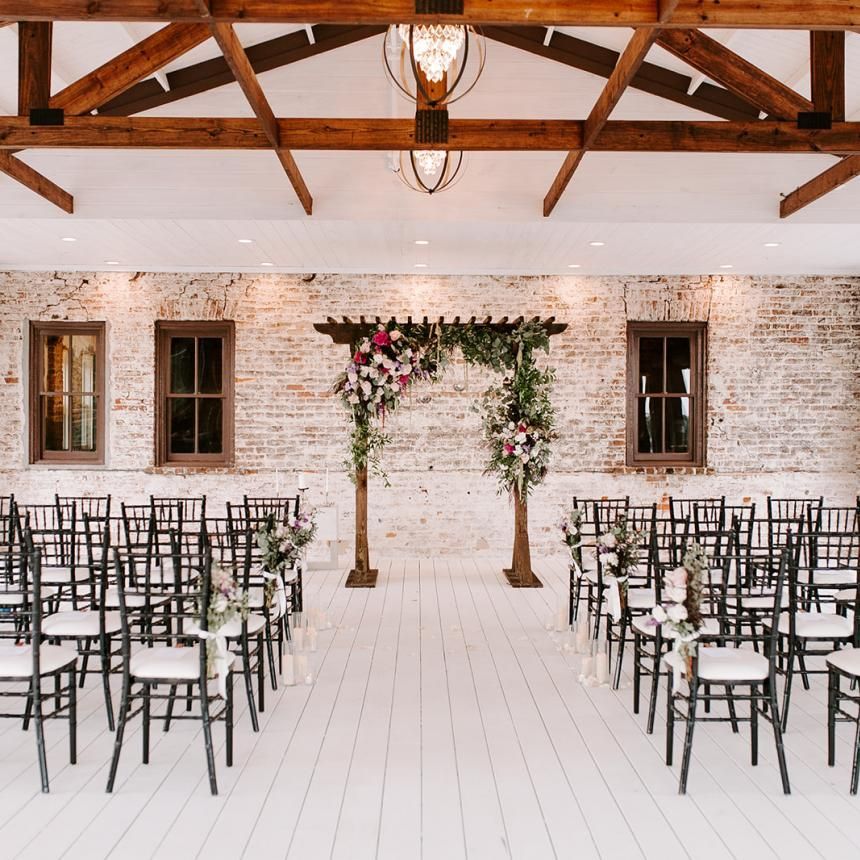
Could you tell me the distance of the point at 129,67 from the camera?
18.0ft

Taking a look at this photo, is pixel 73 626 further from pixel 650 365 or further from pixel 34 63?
pixel 650 365

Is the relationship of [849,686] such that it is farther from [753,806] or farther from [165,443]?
[165,443]

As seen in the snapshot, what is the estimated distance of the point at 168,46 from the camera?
5.45 meters

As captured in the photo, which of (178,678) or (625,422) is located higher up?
(625,422)

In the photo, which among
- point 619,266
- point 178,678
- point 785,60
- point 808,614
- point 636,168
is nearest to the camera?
point 178,678

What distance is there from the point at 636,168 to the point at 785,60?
4.83 ft

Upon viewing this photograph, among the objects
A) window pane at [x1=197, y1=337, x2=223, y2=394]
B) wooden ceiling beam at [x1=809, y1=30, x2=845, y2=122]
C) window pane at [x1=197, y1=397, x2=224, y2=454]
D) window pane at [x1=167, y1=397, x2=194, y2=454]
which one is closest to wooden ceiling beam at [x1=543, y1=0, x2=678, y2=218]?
wooden ceiling beam at [x1=809, y1=30, x2=845, y2=122]

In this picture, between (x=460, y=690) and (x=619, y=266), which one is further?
(x=619, y=266)

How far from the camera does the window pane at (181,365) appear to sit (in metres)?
10.7

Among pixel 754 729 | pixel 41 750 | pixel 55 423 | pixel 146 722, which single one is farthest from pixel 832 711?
pixel 55 423

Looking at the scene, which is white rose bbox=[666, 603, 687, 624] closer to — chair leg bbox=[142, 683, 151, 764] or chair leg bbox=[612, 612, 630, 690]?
chair leg bbox=[612, 612, 630, 690]

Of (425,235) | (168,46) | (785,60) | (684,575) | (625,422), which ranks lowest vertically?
(684,575)

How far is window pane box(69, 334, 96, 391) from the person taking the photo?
10609 mm

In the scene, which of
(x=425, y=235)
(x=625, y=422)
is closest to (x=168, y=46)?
(x=425, y=235)
